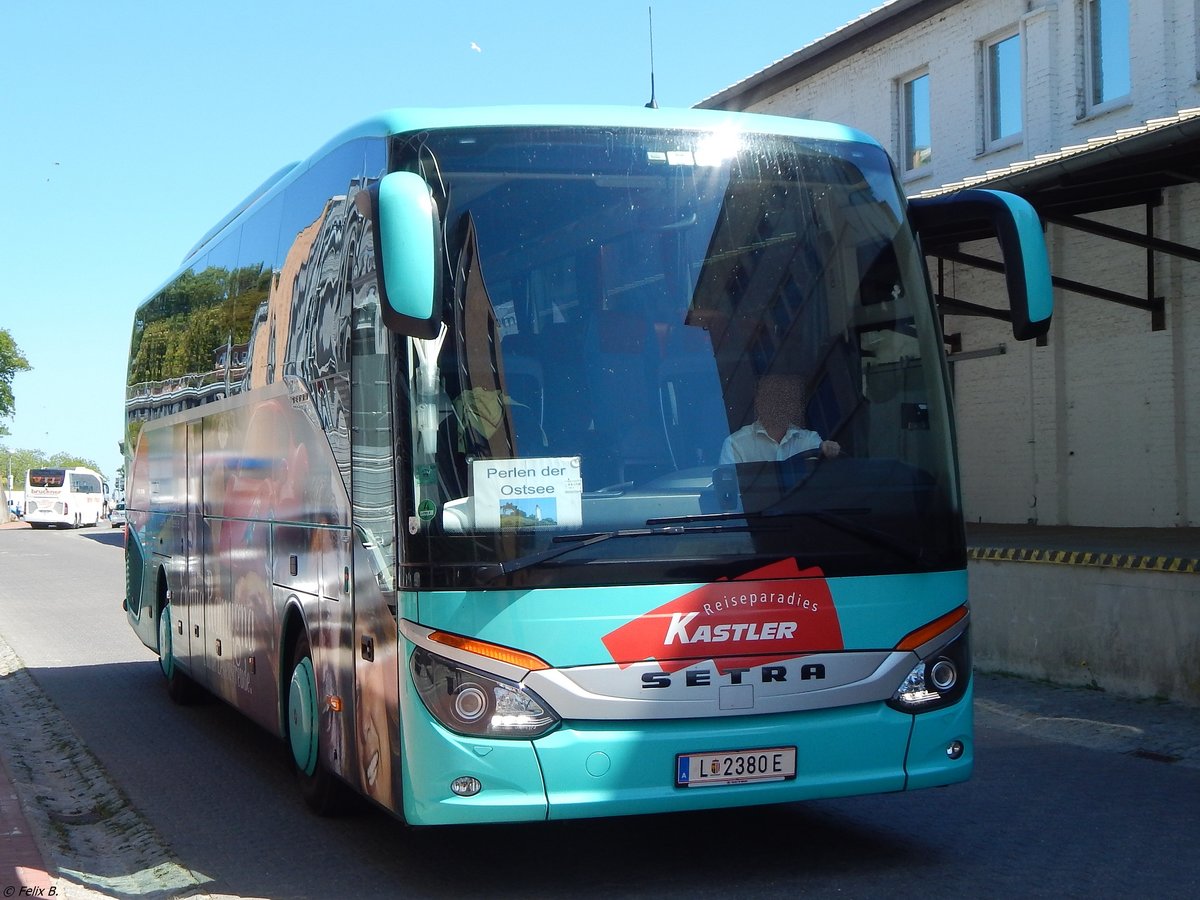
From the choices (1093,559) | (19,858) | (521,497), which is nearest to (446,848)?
(19,858)

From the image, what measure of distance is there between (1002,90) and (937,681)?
17103 mm

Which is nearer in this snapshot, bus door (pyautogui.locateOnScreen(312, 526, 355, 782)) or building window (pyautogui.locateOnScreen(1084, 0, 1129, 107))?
bus door (pyautogui.locateOnScreen(312, 526, 355, 782))

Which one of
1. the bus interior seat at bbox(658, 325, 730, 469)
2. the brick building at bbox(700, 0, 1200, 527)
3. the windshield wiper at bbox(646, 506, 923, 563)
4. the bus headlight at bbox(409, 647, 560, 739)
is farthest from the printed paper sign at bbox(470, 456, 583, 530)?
the brick building at bbox(700, 0, 1200, 527)

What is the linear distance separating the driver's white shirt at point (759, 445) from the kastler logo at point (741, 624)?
0.41 meters

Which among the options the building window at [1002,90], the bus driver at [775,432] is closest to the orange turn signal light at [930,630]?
the bus driver at [775,432]

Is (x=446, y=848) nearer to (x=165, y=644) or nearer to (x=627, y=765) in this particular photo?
(x=627, y=765)

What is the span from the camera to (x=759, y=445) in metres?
5.71

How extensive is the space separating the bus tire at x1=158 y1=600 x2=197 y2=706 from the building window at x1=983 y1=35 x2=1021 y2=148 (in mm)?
14121

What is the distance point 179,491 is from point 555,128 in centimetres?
571

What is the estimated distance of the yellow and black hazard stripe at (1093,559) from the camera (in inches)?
403

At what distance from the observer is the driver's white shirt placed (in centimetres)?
566

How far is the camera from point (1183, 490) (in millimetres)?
17188

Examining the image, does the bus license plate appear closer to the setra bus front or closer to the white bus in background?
the setra bus front

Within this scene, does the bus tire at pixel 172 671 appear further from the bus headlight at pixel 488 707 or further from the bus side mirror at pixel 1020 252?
the bus side mirror at pixel 1020 252
